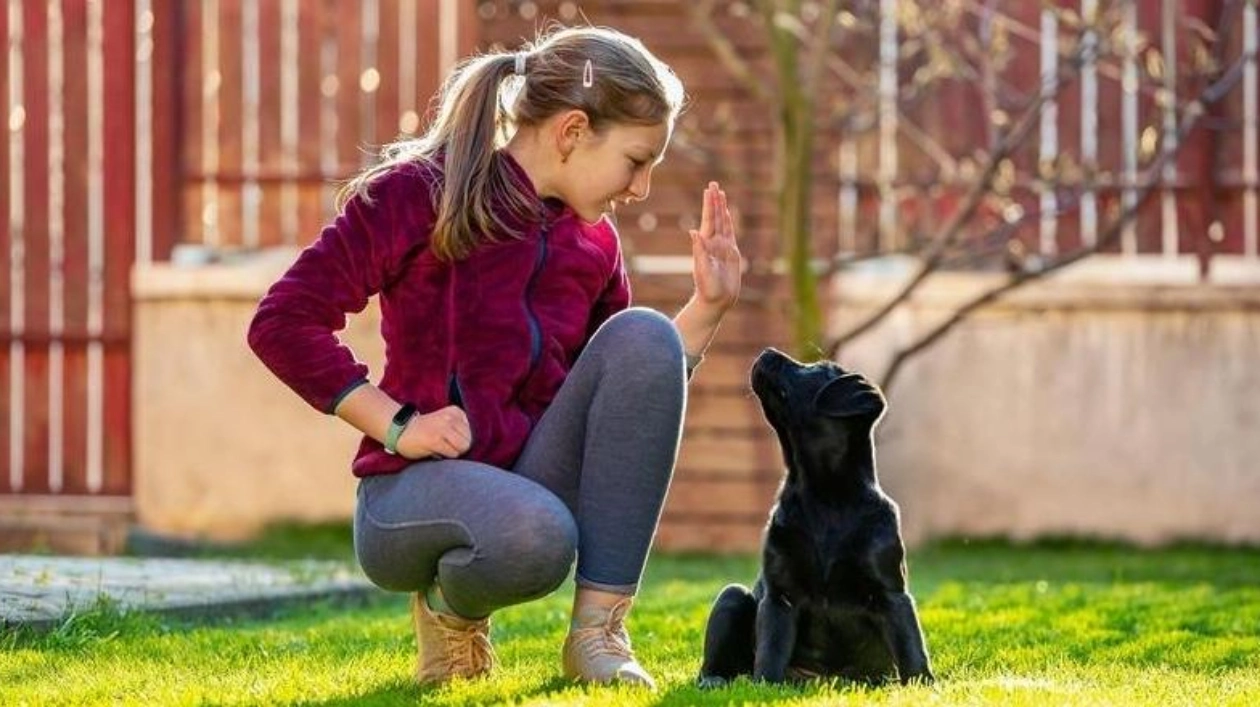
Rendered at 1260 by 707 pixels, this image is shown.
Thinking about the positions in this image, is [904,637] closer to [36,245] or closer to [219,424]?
[219,424]

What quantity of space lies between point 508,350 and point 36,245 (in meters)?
7.08

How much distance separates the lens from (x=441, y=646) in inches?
165

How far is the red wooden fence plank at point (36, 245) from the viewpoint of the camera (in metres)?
10.7

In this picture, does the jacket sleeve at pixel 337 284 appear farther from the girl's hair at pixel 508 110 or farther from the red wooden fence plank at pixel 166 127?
the red wooden fence plank at pixel 166 127

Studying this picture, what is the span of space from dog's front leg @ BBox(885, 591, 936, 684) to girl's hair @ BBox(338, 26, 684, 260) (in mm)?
884

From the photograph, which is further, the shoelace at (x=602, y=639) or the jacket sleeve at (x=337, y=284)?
the shoelace at (x=602, y=639)

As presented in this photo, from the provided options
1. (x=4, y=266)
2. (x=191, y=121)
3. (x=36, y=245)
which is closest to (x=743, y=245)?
(x=191, y=121)

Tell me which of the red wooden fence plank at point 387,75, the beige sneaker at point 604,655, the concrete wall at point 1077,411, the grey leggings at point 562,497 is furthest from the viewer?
the red wooden fence plank at point 387,75

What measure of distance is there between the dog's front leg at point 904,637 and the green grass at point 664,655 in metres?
0.05

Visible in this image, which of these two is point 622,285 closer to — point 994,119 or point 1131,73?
point 994,119

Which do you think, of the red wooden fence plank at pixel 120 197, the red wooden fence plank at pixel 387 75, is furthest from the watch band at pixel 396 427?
the red wooden fence plank at pixel 120 197

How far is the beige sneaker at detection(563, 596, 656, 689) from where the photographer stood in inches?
159

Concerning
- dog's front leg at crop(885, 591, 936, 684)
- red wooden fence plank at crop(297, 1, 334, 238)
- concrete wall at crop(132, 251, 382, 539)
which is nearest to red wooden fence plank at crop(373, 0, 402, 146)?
red wooden fence plank at crop(297, 1, 334, 238)

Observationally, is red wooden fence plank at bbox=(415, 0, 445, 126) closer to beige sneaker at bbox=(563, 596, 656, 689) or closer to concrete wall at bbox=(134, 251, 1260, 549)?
concrete wall at bbox=(134, 251, 1260, 549)
